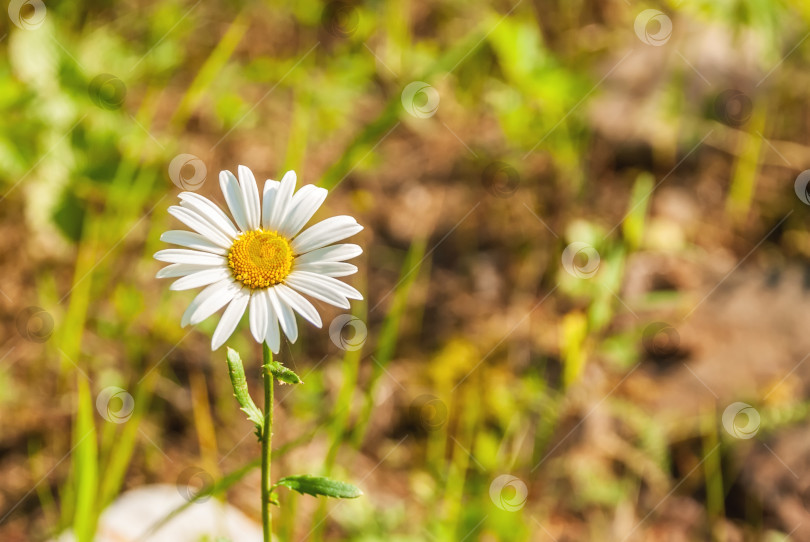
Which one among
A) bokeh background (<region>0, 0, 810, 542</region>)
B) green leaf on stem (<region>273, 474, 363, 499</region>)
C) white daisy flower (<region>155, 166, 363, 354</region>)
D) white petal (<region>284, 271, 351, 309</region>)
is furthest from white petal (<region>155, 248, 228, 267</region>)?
bokeh background (<region>0, 0, 810, 542</region>)

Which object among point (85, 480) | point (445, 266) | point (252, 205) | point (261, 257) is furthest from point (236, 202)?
point (445, 266)

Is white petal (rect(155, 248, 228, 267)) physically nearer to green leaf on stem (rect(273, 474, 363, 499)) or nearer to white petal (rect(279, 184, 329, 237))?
white petal (rect(279, 184, 329, 237))

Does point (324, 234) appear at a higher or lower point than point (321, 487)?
higher

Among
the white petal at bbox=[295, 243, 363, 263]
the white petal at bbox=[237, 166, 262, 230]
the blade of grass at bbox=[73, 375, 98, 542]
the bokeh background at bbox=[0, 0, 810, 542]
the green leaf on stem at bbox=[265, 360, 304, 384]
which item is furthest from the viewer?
the bokeh background at bbox=[0, 0, 810, 542]

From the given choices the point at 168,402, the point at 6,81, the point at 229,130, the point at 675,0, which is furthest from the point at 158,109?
the point at 675,0

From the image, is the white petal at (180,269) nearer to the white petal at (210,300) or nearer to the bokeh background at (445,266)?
the white petal at (210,300)

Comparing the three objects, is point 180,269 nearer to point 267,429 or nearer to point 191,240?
point 191,240

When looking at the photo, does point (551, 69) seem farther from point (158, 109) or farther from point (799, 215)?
point (158, 109)
